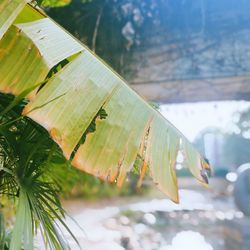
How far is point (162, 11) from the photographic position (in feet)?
6.01

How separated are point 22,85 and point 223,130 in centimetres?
240

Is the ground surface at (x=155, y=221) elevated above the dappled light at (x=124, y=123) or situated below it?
below

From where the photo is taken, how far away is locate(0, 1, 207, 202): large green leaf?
404mm

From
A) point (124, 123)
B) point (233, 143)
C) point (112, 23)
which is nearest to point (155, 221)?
point (233, 143)

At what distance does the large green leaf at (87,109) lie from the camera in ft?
1.33

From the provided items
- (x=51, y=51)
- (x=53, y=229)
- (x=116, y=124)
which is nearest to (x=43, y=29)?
(x=51, y=51)

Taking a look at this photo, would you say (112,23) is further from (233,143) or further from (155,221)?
(155,221)

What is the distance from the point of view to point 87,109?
430mm

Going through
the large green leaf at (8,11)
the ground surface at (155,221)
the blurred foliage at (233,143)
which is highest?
the large green leaf at (8,11)

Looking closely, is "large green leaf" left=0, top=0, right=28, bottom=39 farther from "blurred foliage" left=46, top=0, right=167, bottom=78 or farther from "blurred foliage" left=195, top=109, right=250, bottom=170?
"blurred foliage" left=195, top=109, right=250, bottom=170

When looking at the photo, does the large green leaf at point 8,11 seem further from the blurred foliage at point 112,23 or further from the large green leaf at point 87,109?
the blurred foliage at point 112,23

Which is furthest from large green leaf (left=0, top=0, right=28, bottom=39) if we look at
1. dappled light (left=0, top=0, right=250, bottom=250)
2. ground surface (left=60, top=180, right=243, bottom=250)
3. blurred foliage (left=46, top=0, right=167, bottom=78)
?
ground surface (left=60, top=180, right=243, bottom=250)

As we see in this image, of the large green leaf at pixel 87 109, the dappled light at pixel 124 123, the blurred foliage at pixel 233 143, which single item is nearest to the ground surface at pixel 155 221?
the dappled light at pixel 124 123

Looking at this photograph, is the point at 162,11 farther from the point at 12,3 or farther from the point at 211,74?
the point at 12,3
